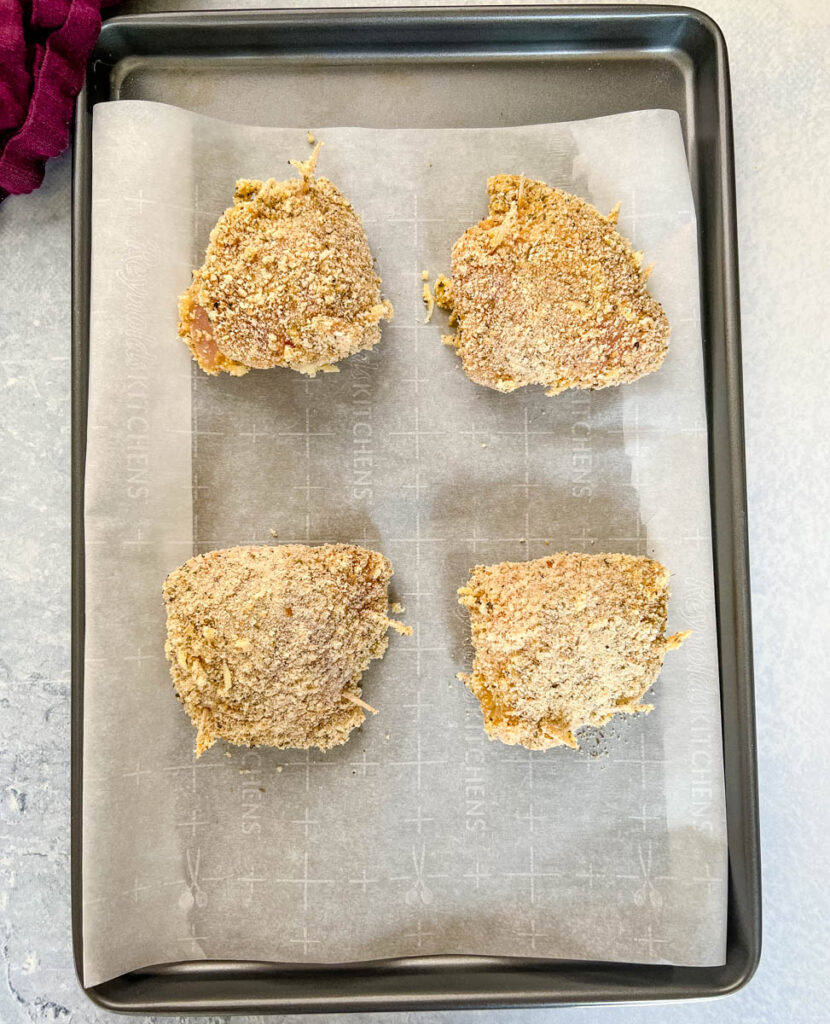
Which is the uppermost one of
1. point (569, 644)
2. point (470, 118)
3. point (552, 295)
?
point (470, 118)

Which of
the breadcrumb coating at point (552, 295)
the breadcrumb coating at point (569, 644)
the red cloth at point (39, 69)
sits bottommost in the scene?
the breadcrumb coating at point (569, 644)

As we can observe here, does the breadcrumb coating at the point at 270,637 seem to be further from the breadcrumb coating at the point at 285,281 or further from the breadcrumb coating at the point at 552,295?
the breadcrumb coating at the point at 552,295

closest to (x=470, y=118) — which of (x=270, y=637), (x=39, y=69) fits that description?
(x=39, y=69)

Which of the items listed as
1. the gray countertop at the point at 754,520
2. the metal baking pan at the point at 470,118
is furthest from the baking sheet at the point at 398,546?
the gray countertop at the point at 754,520

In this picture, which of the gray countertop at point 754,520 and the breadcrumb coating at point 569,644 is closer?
the breadcrumb coating at point 569,644

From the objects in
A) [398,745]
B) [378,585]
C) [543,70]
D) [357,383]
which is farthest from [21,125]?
[398,745]

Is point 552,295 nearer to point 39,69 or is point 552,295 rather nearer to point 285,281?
point 285,281
